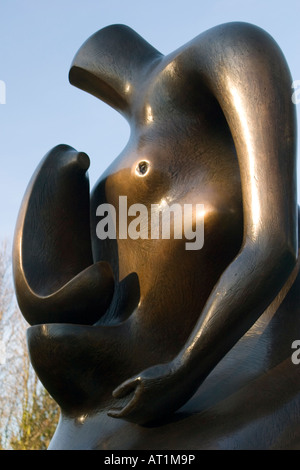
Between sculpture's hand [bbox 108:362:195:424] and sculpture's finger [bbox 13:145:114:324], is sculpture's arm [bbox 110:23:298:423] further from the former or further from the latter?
A: sculpture's finger [bbox 13:145:114:324]

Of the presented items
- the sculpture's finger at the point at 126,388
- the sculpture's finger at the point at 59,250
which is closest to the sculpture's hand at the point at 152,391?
the sculpture's finger at the point at 126,388

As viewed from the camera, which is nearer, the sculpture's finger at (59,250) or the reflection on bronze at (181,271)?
the reflection on bronze at (181,271)

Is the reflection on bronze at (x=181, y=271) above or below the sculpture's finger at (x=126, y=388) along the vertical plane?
above

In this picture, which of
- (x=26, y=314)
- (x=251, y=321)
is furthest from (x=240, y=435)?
(x=26, y=314)

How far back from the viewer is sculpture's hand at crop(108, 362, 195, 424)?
2451mm

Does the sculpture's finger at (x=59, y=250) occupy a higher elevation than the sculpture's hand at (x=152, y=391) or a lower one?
higher

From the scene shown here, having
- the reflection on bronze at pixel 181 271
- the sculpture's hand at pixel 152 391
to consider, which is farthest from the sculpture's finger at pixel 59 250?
the sculpture's hand at pixel 152 391

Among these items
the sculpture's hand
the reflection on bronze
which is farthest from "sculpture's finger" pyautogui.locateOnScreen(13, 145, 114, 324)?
the sculpture's hand

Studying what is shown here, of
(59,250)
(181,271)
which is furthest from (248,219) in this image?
(59,250)

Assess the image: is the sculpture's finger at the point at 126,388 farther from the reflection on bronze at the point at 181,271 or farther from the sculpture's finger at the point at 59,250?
the sculpture's finger at the point at 59,250

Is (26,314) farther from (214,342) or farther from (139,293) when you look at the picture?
(214,342)

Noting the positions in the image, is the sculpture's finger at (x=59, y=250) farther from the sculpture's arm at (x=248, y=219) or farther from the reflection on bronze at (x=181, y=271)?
the sculpture's arm at (x=248, y=219)

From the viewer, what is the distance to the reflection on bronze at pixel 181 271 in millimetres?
2510

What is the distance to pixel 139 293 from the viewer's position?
9.68 feet
